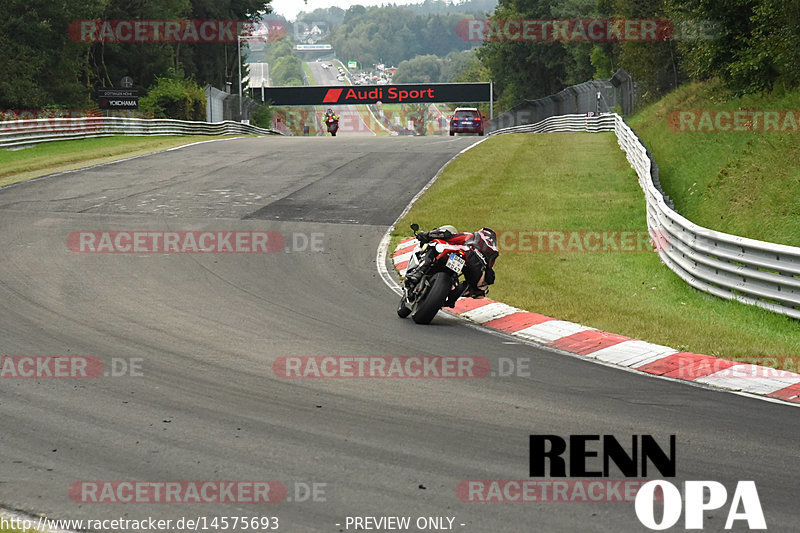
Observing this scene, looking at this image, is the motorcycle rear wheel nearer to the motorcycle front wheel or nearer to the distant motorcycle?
the motorcycle front wheel

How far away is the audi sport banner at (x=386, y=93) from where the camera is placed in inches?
3248

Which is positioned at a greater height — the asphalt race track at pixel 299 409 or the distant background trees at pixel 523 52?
the distant background trees at pixel 523 52

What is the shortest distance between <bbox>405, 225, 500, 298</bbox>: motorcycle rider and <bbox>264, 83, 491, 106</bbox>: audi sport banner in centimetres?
7203

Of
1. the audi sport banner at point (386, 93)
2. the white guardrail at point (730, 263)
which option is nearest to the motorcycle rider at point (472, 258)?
the white guardrail at point (730, 263)

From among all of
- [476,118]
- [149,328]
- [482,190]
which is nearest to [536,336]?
[149,328]

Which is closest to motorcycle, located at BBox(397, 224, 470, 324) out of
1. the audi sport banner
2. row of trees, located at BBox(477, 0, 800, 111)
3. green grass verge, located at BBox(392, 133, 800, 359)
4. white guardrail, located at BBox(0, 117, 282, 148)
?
green grass verge, located at BBox(392, 133, 800, 359)

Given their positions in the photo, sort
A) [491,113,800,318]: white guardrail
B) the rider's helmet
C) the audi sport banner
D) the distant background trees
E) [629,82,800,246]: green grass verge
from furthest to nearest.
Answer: the audi sport banner < the distant background trees < [629,82,800,246]: green grass verge < the rider's helmet < [491,113,800,318]: white guardrail

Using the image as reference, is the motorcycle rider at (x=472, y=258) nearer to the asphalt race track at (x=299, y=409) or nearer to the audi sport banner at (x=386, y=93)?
the asphalt race track at (x=299, y=409)

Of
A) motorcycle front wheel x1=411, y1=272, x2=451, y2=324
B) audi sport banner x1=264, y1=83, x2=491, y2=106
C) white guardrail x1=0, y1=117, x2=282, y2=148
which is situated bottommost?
motorcycle front wheel x1=411, y1=272, x2=451, y2=324

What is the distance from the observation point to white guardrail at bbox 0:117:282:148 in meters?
33.0

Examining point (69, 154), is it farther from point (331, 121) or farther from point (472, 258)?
point (331, 121)

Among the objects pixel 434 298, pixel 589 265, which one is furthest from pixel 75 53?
pixel 434 298

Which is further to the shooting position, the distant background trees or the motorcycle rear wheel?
the distant background trees

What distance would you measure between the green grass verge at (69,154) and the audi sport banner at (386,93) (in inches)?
1764
